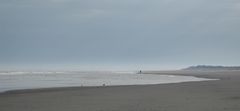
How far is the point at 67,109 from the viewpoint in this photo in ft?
59.5

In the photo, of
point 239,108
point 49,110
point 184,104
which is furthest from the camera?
point 184,104

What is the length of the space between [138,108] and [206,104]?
3676 millimetres

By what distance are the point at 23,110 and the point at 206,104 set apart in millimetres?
9027

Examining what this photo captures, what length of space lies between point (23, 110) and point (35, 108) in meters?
0.80

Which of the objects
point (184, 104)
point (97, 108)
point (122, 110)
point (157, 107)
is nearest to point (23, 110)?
point (97, 108)

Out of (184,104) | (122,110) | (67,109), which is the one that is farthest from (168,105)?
(67,109)

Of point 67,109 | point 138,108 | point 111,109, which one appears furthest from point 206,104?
point 67,109

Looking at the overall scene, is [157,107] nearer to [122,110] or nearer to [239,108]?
[122,110]

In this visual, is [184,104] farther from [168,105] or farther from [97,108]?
[97,108]

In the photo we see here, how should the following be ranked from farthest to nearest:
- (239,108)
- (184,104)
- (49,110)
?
(184,104), (49,110), (239,108)

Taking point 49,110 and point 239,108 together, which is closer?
point 239,108

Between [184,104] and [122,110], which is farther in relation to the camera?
[184,104]

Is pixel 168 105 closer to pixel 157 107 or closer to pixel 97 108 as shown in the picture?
pixel 157 107

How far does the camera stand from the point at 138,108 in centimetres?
1770
